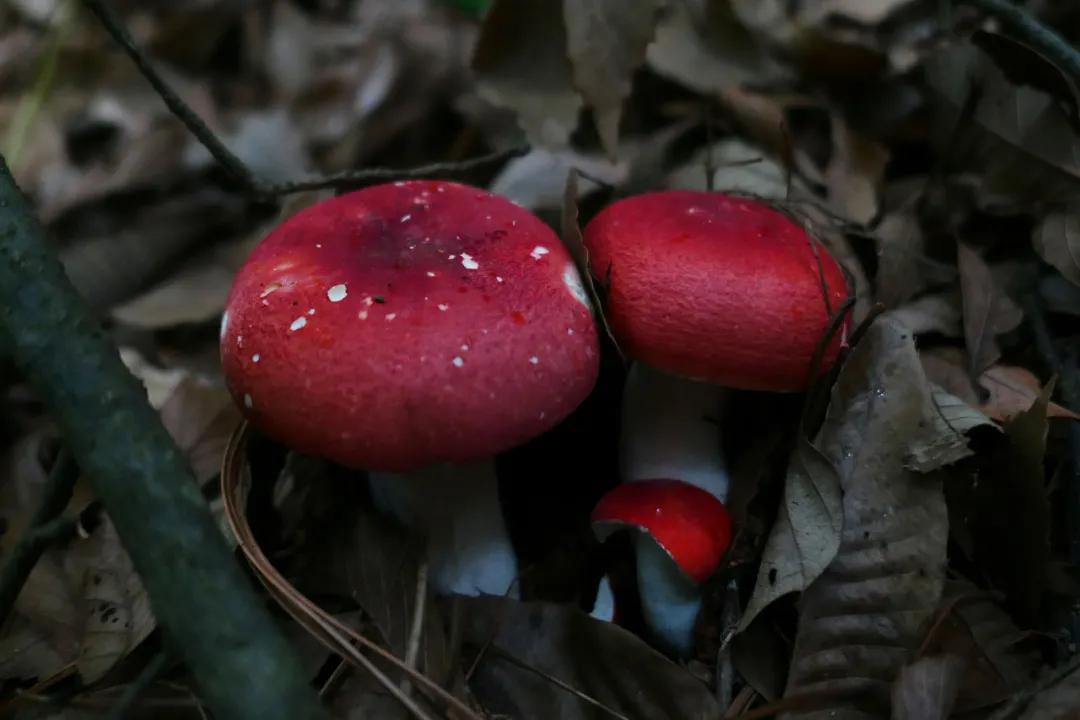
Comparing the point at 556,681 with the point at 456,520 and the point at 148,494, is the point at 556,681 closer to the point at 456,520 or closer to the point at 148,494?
the point at 456,520

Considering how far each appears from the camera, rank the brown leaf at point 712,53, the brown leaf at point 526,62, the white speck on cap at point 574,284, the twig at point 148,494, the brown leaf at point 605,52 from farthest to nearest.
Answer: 1. the brown leaf at point 712,53
2. the brown leaf at point 526,62
3. the brown leaf at point 605,52
4. the white speck on cap at point 574,284
5. the twig at point 148,494

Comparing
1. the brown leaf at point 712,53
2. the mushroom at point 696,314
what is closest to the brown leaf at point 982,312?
the mushroom at point 696,314

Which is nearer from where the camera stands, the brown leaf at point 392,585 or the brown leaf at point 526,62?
the brown leaf at point 392,585

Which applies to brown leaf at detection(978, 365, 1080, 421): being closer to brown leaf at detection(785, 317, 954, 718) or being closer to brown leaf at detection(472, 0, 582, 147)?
brown leaf at detection(785, 317, 954, 718)

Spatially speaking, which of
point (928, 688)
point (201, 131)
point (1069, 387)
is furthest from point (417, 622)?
point (1069, 387)

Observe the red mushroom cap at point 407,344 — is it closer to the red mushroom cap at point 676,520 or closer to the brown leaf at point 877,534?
the red mushroom cap at point 676,520

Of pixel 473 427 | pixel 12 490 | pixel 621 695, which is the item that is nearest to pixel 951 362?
pixel 621 695
